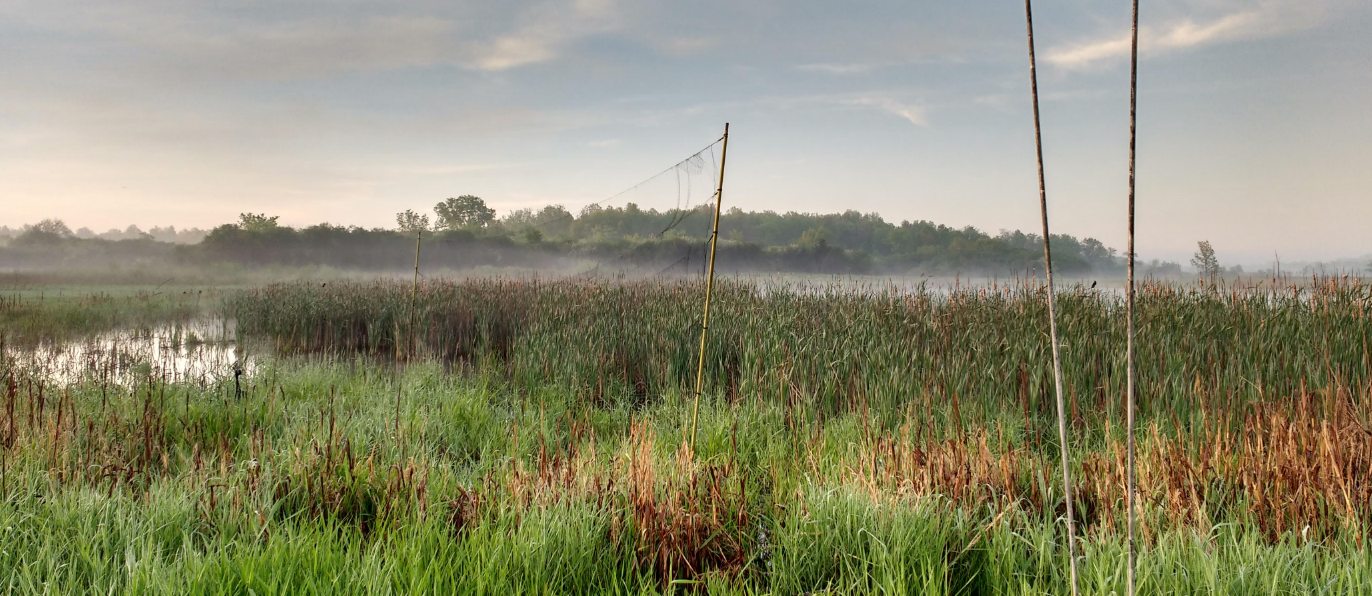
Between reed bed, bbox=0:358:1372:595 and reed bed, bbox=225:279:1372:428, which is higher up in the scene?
reed bed, bbox=225:279:1372:428

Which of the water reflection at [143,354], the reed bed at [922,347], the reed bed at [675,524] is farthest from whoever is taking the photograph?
the water reflection at [143,354]

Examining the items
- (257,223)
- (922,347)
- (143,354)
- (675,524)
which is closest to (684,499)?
(675,524)

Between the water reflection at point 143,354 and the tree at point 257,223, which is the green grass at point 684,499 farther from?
the tree at point 257,223

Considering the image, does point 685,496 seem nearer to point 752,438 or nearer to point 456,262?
point 752,438

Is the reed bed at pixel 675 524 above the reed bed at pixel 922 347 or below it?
below

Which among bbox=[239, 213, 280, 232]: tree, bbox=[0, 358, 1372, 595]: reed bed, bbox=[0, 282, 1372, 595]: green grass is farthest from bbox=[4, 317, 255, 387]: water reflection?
bbox=[239, 213, 280, 232]: tree

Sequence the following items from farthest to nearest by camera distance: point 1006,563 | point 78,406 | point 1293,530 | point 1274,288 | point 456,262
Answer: point 456,262
point 1274,288
point 78,406
point 1293,530
point 1006,563

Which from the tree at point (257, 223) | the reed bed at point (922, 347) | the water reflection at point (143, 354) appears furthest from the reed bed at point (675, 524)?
the tree at point (257, 223)

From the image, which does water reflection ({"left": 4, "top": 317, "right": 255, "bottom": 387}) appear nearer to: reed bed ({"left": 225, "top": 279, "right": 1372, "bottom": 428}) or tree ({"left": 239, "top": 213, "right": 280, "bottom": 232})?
reed bed ({"left": 225, "top": 279, "right": 1372, "bottom": 428})

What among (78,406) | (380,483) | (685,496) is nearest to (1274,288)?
(685,496)

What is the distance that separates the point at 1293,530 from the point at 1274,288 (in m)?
8.41

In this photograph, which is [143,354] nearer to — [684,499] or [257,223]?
[684,499]

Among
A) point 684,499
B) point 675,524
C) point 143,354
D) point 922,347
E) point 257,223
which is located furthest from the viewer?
point 257,223

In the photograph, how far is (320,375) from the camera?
6.35 meters
